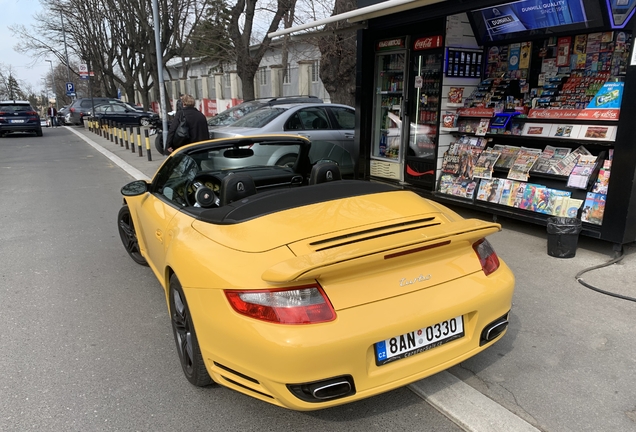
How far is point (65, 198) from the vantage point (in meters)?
8.70

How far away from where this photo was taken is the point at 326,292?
89.8 inches

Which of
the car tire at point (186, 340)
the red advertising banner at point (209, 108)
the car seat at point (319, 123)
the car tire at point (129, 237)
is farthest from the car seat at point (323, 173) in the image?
the red advertising banner at point (209, 108)

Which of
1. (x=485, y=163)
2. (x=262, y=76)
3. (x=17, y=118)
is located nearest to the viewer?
(x=485, y=163)

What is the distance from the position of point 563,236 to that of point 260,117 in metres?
5.62

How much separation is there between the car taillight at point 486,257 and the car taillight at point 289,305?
105 centimetres

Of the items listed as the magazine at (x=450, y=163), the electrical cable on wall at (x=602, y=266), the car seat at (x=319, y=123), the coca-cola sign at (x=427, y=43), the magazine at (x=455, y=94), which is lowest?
the electrical cable on wall at (x=602, y=266)

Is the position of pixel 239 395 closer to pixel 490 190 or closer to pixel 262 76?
pixel 490 190

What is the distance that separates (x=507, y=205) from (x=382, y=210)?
3.69 m

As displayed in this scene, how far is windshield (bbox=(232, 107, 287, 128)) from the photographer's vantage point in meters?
8.51

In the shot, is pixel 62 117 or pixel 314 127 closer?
pixel 314 127

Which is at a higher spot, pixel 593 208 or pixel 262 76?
pixel 262 76

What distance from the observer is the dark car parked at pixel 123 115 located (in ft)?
88.2

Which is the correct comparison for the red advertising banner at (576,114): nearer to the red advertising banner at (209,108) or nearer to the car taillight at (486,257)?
the car taillight at (486,257)

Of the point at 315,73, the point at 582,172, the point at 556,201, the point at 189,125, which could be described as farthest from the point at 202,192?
the point at 315,73
